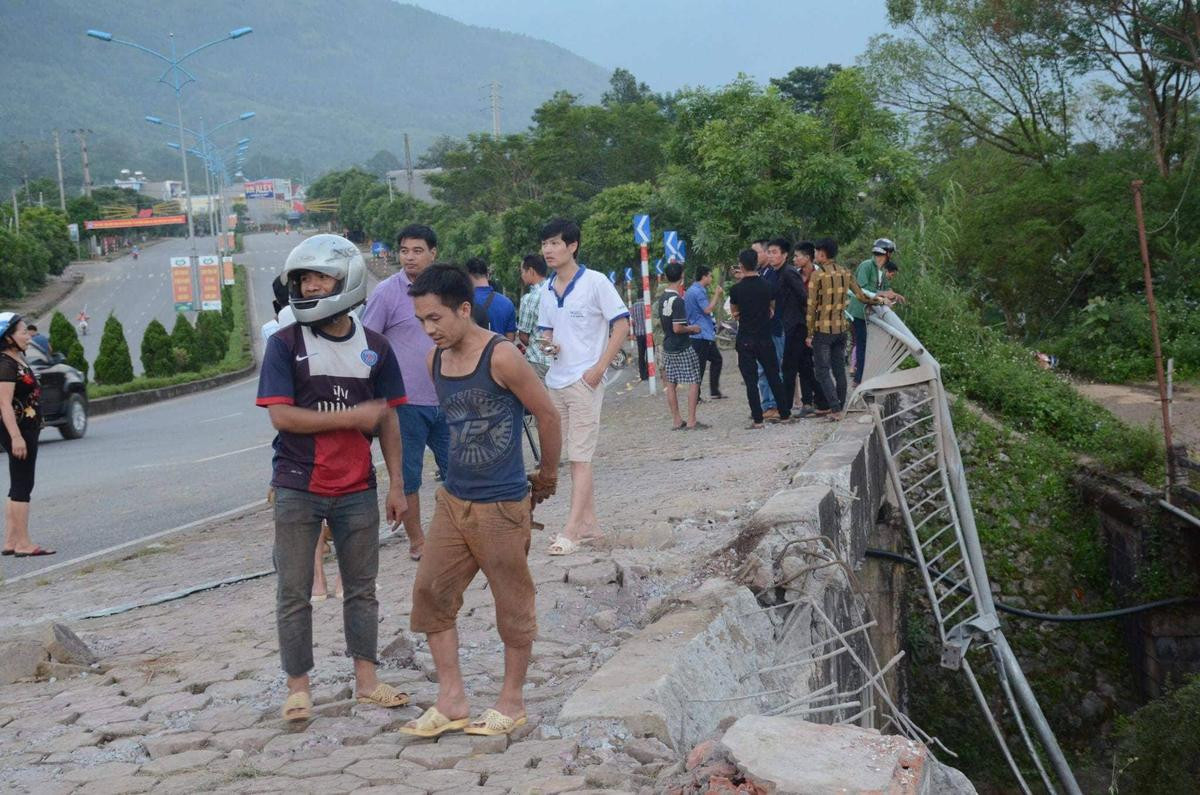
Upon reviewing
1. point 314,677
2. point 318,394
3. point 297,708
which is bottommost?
point 314,677

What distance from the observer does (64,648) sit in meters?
5.82

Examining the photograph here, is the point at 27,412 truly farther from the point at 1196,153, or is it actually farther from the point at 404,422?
the point at 1196,153

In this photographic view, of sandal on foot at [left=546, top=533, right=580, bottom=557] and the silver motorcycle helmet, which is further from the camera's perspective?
sandal on foot at [left=546, top=533, right=580, bottom=557]

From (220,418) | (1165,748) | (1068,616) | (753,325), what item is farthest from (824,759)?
(220,418)

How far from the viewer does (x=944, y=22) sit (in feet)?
88.0

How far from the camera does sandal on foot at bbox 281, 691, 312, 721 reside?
4633mm

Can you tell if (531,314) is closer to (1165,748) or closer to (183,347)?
(1165,748)

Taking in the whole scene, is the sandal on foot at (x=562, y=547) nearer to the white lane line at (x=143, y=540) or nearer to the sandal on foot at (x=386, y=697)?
the sandal on foot at (x=386, y=697)

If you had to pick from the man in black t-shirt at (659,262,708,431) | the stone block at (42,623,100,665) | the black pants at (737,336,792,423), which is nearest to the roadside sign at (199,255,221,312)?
the man in black t-shirt at (659,262,708,431)

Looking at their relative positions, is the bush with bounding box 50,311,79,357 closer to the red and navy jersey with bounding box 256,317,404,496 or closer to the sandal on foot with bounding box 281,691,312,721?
the red and navy jersey with bounding box 256,317,404,496

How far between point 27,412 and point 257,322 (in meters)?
55.9

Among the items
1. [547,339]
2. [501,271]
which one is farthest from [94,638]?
[501,271]

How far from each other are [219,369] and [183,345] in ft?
7.99

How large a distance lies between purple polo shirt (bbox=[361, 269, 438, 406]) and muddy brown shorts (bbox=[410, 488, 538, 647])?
10.2 ft
